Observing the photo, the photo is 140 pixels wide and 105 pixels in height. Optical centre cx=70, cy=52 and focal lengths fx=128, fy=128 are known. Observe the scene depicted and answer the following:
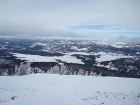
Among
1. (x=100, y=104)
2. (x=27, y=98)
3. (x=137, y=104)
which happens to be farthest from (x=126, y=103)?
(x=27, y=98)

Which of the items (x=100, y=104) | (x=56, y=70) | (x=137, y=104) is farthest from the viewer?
(x=56, y=70)

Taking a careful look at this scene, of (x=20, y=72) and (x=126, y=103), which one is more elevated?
(x=126, y=103)

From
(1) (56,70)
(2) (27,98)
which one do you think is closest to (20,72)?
(1) (56,70)

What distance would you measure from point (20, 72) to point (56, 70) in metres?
23.7

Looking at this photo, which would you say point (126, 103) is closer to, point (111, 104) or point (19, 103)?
point (111, 104)

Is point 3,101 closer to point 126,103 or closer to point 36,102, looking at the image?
point 36,102

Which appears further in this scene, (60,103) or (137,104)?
(137,104)

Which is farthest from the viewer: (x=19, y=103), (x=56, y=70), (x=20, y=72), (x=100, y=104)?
(x=56, y=70)

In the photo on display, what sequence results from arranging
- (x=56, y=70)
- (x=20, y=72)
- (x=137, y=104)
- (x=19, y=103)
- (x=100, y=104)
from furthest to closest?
(x=56, y=70) → (x=20, y=72) → (x=137, y=104) → (x=100, y=104) → (x=19, y=103)

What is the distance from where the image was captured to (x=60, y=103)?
51.7 feet

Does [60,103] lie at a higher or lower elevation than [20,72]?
higher

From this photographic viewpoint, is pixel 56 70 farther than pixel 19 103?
Yes

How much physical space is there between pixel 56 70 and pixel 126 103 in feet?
191

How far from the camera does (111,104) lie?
16.3m
